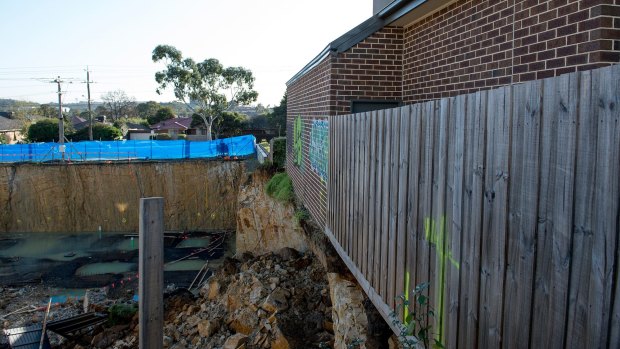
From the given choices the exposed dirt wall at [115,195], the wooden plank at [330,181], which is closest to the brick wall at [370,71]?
the wooden plank at [330,181]

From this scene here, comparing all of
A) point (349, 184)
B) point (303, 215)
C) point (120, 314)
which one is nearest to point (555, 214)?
point (349, 184)

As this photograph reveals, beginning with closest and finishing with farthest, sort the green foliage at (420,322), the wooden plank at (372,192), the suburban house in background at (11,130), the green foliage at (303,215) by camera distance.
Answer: the green foliage at (420,322) < the wooden plank at (372,192) < the green foliage at (303,215) < the suburban house in background at (11,130)

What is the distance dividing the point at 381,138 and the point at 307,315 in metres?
4.81

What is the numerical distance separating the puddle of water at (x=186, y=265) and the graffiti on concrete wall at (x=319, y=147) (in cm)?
1708

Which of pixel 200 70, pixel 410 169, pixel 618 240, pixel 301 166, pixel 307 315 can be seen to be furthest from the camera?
pixel 200 70

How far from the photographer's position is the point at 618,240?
170cm

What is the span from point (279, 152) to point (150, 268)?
1569cm

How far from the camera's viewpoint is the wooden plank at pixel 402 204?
377 centimetres

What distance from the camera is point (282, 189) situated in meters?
14.4

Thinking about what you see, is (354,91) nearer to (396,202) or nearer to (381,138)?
(381,138)

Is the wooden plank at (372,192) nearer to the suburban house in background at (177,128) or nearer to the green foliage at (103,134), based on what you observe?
the green foliage at (103,134)

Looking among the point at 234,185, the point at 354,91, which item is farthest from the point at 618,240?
the point at 234,185

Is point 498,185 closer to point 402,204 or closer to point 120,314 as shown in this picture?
point 402,204

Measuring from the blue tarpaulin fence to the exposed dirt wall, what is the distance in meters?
0.95
